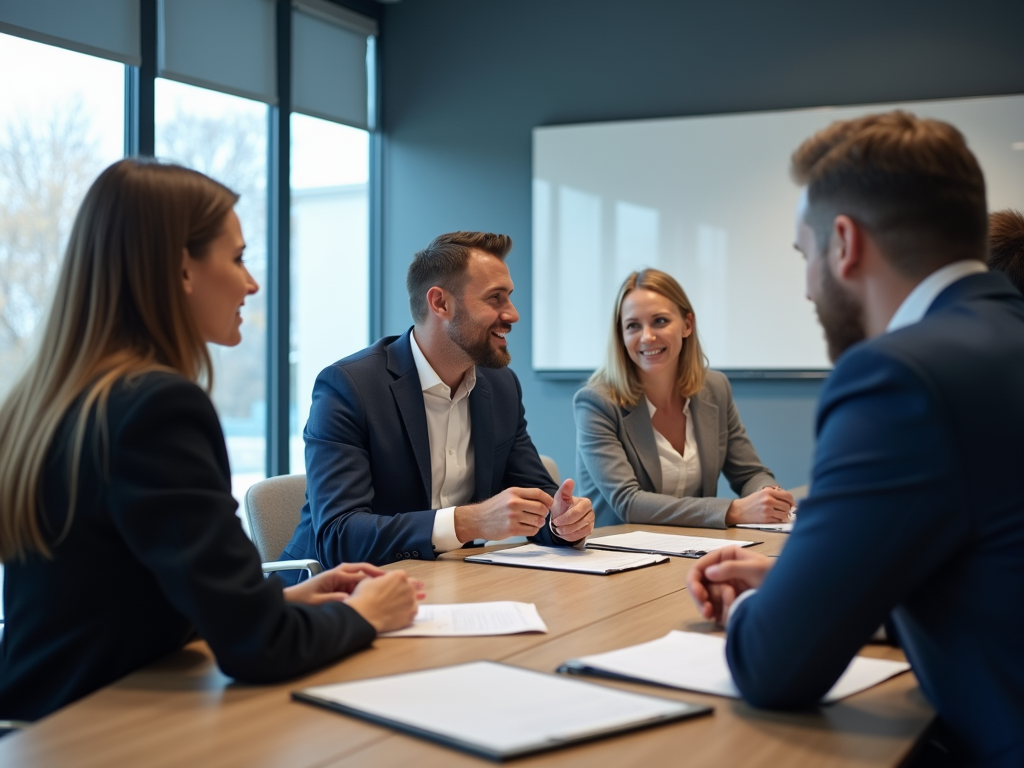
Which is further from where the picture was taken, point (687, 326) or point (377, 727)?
point (687, 326)

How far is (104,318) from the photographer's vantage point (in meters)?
1.45

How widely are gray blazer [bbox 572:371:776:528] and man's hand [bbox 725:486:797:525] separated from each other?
0.15 meters

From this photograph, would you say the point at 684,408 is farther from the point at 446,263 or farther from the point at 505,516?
the point at 505,516

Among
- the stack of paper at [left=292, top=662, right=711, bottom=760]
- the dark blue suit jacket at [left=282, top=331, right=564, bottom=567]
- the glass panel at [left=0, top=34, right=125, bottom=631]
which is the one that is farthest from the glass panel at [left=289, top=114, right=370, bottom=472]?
the stack of paper at [left=292, top=662, right=711, bottom=760]

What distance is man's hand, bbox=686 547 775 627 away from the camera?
160 cm

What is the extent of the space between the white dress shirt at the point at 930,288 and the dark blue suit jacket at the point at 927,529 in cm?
6

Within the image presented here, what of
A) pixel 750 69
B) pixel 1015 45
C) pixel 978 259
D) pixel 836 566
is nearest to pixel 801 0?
pixel 750 69

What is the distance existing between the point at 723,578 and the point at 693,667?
0.22 metres

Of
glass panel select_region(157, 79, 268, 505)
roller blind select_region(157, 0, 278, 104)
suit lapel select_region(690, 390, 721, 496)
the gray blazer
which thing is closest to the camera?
the gray blazer

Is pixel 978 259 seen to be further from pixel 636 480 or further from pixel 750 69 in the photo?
pixel 750 69

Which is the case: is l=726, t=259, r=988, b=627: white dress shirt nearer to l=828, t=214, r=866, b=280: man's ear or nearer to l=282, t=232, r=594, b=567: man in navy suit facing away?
l=828, t=214, r=866, b=280: man's ear

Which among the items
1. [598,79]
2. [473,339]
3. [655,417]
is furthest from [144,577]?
[598,79]

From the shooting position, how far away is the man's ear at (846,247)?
1294 millimetres

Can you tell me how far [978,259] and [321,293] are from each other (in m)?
4.88
